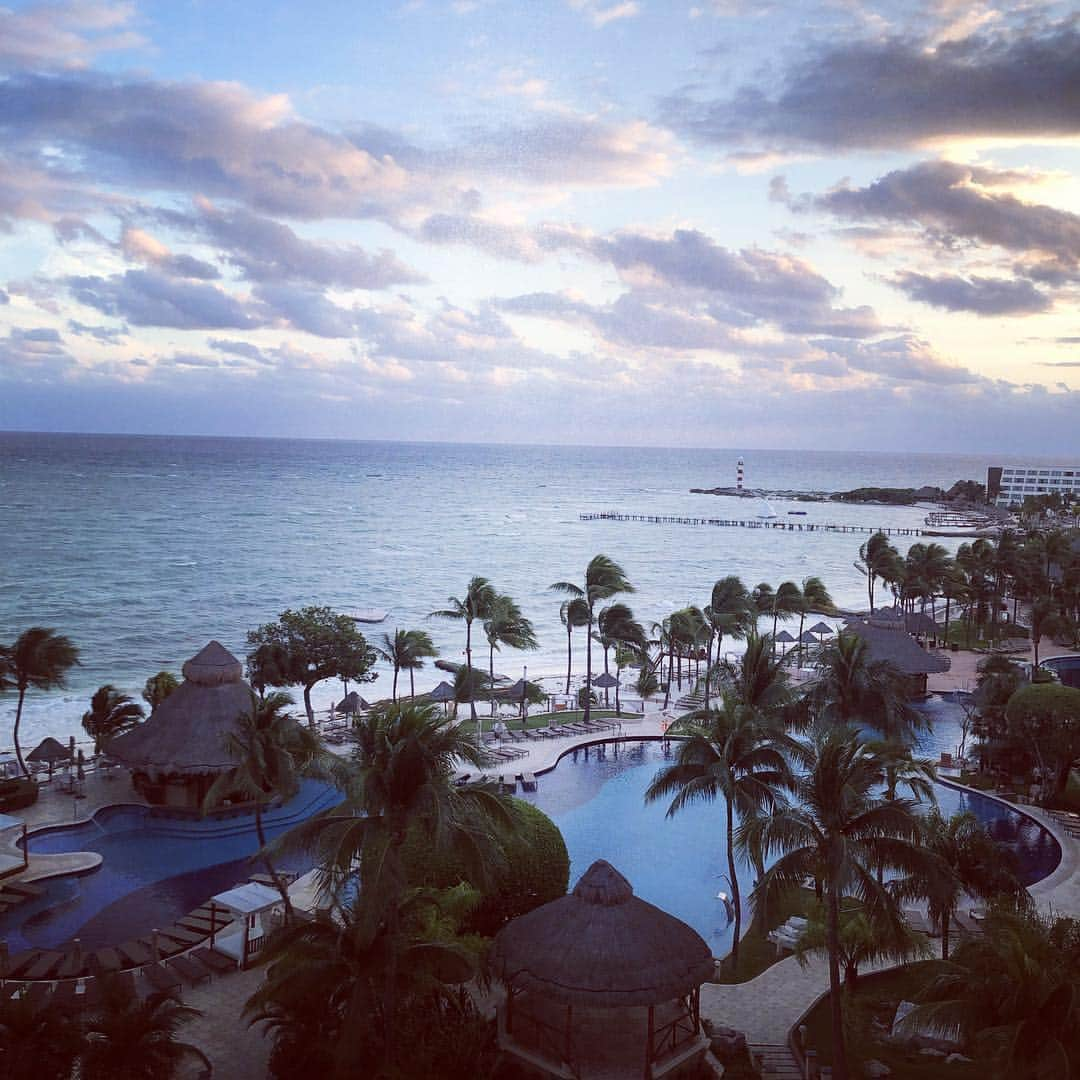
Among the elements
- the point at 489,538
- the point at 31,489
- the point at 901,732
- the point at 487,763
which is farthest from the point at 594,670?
the point at 31,489

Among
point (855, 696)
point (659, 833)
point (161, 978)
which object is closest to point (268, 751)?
point (161, 978)

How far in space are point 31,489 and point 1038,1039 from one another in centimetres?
19032

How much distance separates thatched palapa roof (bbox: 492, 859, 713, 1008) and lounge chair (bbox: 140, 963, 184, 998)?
7.17 metres

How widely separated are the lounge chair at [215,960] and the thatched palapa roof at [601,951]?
22.4ft

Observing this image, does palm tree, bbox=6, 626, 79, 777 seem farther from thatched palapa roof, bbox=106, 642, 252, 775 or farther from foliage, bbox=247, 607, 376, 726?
foliage, bbox=247, 607, 376, 726

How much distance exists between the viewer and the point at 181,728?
31.5 meters

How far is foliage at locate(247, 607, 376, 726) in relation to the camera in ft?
132

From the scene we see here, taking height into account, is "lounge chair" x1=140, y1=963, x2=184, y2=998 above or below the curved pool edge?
above

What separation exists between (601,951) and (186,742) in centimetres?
1933

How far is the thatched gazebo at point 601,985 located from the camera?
16266 mm

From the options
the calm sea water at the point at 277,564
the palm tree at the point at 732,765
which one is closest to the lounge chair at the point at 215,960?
the palm tree at the point at 732,765

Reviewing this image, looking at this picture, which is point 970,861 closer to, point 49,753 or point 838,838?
point 838,838

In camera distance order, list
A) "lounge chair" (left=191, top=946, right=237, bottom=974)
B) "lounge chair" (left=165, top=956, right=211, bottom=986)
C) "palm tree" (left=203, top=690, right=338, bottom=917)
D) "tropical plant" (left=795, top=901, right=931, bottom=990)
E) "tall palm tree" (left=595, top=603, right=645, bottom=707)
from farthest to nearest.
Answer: "tall palm tree" (left=595, top=603, right=645, bottom=707), "palm tree" (left=203, top=690, right=338, bottom=917), "lounge chair" (left=191, top=946, right=237, bottom=974), "lounge chair" (left=165, top=956, right=211, bottom=986), "tropical plant" (left=795, top=901, right=931, bottom=990)

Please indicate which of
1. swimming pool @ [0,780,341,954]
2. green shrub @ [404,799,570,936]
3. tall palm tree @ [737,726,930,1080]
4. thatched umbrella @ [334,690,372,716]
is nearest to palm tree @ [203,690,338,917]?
green shrub @ [404,799,570,936]
